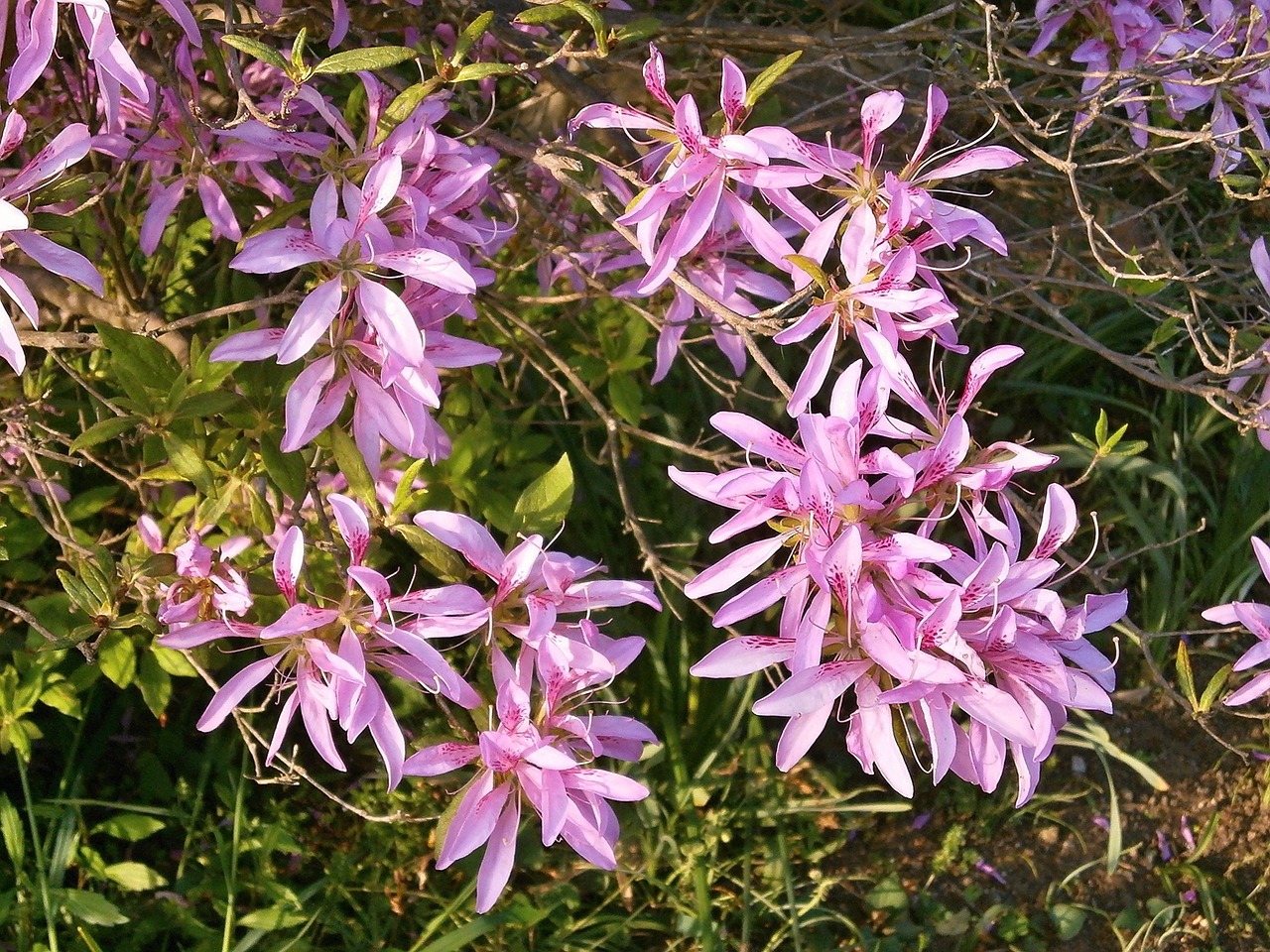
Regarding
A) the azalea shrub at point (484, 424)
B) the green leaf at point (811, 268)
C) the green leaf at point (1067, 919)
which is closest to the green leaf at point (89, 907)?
the azalea shrub at point (484, 424)

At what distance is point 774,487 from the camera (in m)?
1.15

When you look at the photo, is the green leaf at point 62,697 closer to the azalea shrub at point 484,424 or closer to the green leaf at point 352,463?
the azalea shrub at point 484,424

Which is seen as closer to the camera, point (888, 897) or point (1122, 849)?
point (888, 897)

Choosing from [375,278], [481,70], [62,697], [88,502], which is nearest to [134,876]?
[62,697]

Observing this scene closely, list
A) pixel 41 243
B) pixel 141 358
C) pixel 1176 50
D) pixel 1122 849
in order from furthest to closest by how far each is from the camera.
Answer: pixel 1122 849, pixel 1176 50, pixel 141 358, pixel 41 243

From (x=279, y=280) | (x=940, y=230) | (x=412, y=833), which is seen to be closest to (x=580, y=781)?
(x=940, y=230)

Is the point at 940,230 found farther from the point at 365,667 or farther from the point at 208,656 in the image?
the point at 208,656

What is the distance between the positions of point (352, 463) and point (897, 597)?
633 mm

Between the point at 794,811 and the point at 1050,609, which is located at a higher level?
the point at 1050,609

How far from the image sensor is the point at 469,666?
121 centimetres

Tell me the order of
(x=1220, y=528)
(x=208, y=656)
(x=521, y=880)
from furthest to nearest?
(x=1220, y=528)
(x=521, y=880)
(x=208, y=656)

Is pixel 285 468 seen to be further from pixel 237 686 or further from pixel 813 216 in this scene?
pixel 813 216

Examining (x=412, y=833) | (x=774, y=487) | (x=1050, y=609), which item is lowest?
(x=412, y=833)

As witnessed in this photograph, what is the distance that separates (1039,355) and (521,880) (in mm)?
2014
